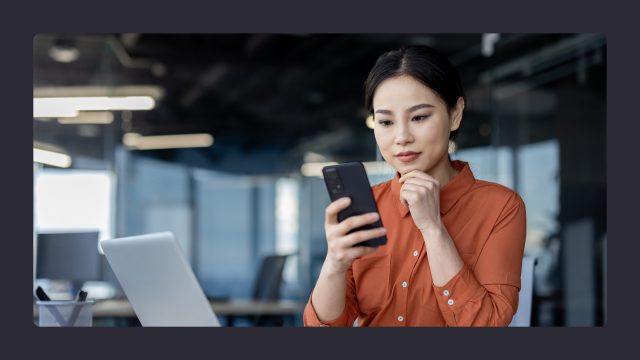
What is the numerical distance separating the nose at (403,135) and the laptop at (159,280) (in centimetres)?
61

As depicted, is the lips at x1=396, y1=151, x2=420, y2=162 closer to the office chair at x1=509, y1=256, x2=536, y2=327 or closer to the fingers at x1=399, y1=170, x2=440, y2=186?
the fingers at x1=399, y1=170, x2=440, y2=186

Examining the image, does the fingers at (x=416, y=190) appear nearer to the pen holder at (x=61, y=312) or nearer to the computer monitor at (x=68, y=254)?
the pen holder at (x=61, y=312)

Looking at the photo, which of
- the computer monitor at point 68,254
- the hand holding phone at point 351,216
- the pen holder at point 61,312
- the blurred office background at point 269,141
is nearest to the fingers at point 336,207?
the hand holding phone at point 351,216

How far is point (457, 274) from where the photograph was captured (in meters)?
1.87

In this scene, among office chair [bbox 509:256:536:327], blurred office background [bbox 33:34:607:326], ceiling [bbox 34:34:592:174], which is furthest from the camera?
ceiling [bbox 34:34:592:174]

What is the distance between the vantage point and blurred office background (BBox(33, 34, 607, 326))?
→ 25.7 ft

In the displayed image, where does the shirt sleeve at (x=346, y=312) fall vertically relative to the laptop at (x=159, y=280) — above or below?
below

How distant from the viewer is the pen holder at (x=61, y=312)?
93.5 inches

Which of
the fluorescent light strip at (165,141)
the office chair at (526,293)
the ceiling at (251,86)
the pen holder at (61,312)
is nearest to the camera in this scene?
the pen holder at (61,312)

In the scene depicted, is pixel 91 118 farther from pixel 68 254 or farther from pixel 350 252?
pixel 350 252

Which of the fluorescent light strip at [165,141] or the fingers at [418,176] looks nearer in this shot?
the fingers at [418,176]

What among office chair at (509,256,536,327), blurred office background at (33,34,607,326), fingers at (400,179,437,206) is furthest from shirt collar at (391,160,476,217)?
blurred office background at (33,34,607,326)

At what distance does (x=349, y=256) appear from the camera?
182cm

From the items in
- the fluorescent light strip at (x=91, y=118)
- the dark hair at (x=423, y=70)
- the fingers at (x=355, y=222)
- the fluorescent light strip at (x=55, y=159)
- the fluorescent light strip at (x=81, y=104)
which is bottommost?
the fingers at (x=355, y=222)
